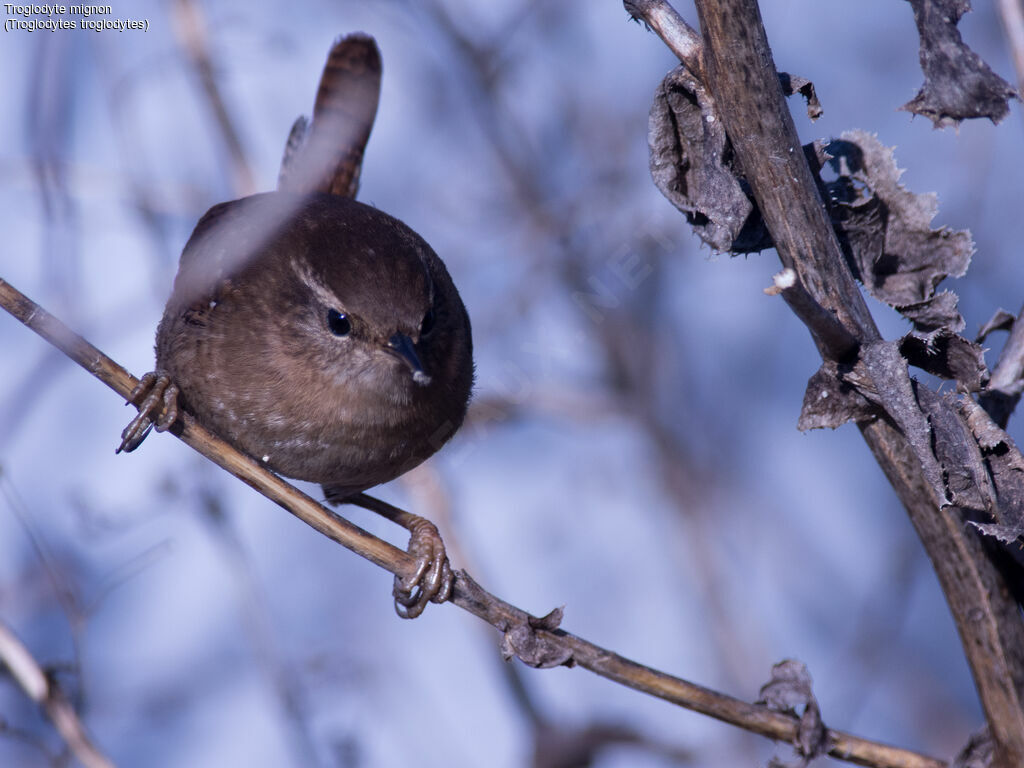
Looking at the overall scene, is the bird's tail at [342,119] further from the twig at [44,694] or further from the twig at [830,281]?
the twig at [830,281]

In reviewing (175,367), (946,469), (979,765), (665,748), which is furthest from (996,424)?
(175,367)

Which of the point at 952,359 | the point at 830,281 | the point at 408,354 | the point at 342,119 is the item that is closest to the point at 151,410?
the point at 408,354

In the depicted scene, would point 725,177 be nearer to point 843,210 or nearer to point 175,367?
point 843,210

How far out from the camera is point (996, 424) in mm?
1723

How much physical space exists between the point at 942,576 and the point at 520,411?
3.03m

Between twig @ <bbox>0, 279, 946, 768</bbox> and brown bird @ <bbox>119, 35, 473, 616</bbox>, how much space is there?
58 centimetres

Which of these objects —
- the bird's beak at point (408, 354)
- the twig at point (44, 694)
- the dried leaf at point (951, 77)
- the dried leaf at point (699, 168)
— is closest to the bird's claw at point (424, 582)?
the bird's beak at point (408, 354)

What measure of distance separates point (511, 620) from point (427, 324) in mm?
1128

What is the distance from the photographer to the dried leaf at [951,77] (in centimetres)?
171

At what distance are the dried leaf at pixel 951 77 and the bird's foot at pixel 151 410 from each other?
5.87 ft

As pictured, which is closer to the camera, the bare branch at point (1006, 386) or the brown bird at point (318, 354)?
the bare branch at point (1006, 386)

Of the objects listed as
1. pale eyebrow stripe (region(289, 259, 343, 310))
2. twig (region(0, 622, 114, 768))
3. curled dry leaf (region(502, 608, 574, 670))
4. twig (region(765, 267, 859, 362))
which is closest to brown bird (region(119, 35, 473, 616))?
pale eyebrow stripe (region(289, 259, 343, 310))

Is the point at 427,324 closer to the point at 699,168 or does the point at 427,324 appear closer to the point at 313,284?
the point at 313,284

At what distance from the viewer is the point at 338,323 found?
2.72 metres
